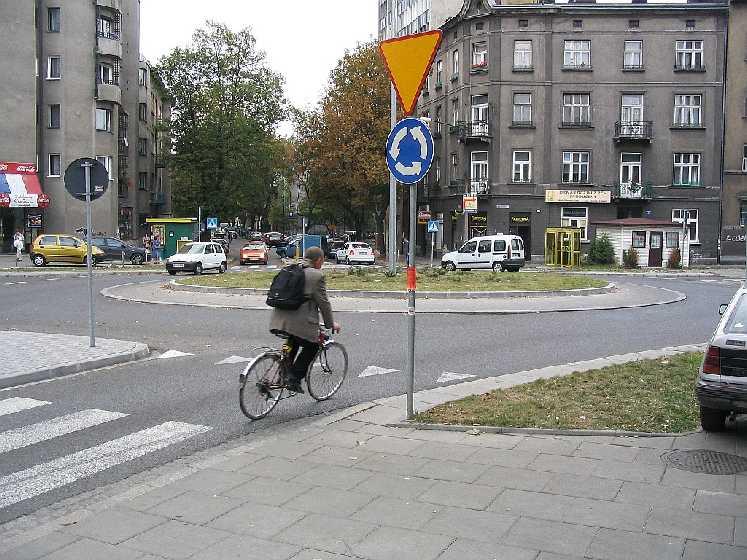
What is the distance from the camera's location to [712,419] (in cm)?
744

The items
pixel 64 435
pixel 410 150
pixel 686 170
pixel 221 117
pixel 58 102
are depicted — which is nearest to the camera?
pixel 64 435

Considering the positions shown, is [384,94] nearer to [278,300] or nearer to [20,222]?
[20,222]

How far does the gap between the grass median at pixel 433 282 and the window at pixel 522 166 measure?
23.3 m

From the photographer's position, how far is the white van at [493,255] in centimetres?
3953

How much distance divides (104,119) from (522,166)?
27.0 m

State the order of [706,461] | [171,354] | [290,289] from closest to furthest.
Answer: [706,461]
[290,289]
[171,354]

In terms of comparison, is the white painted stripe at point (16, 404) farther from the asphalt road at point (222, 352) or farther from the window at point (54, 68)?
the window at point (54, 68)

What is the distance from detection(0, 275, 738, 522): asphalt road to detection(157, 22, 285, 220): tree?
38.4m

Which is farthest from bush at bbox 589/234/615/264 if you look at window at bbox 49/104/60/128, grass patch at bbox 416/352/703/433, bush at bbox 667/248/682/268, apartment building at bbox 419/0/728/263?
grass patch at bbox 416/352/703/433

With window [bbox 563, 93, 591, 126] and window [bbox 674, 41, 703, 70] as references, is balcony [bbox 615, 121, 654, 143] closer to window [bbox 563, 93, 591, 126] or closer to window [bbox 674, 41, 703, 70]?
window [bbox 563, 93, 591, 126]

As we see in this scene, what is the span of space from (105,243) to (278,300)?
41383mm

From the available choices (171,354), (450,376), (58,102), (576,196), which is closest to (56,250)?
(58,102)

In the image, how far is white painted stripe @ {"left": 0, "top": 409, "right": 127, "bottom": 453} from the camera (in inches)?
290

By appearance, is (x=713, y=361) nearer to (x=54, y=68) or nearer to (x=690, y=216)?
(x=690, y=216)
